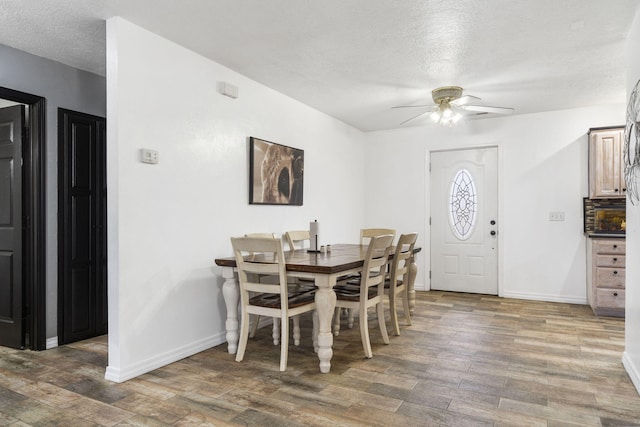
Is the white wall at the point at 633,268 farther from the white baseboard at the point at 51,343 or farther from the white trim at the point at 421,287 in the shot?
the white baseboard at the point at 51,343

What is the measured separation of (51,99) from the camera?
345 centimetres

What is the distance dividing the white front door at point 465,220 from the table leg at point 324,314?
354cm

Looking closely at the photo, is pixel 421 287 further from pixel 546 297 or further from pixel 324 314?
pixel 324 314

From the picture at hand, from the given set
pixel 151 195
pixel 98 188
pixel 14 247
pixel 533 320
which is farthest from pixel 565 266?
pixel 14 247

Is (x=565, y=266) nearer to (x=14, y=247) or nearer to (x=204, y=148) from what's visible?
(x=204, y=148)

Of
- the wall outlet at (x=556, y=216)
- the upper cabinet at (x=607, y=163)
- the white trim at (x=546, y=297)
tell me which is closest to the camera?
the upper cabinet at (x=607, y=163)

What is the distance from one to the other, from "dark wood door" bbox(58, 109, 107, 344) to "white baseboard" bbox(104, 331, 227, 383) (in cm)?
109

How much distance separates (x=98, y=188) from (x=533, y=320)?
442 cm

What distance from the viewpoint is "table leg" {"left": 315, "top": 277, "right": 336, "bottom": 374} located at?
9.20 feet

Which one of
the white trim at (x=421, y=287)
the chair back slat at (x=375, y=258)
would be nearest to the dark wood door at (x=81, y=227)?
the chair back slat at (x=375, y=258)

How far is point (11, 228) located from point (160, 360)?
5.71ft

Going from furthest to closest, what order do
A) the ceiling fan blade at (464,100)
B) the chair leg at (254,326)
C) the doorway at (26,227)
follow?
the ceiling fan blade at (464,100), the chair leg at (254,326), the doorway at (26,227)

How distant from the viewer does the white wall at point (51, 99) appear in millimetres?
3264

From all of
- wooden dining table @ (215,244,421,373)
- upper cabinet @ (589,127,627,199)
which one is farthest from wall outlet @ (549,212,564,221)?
wooden dining table @ (215,244,421,373)
